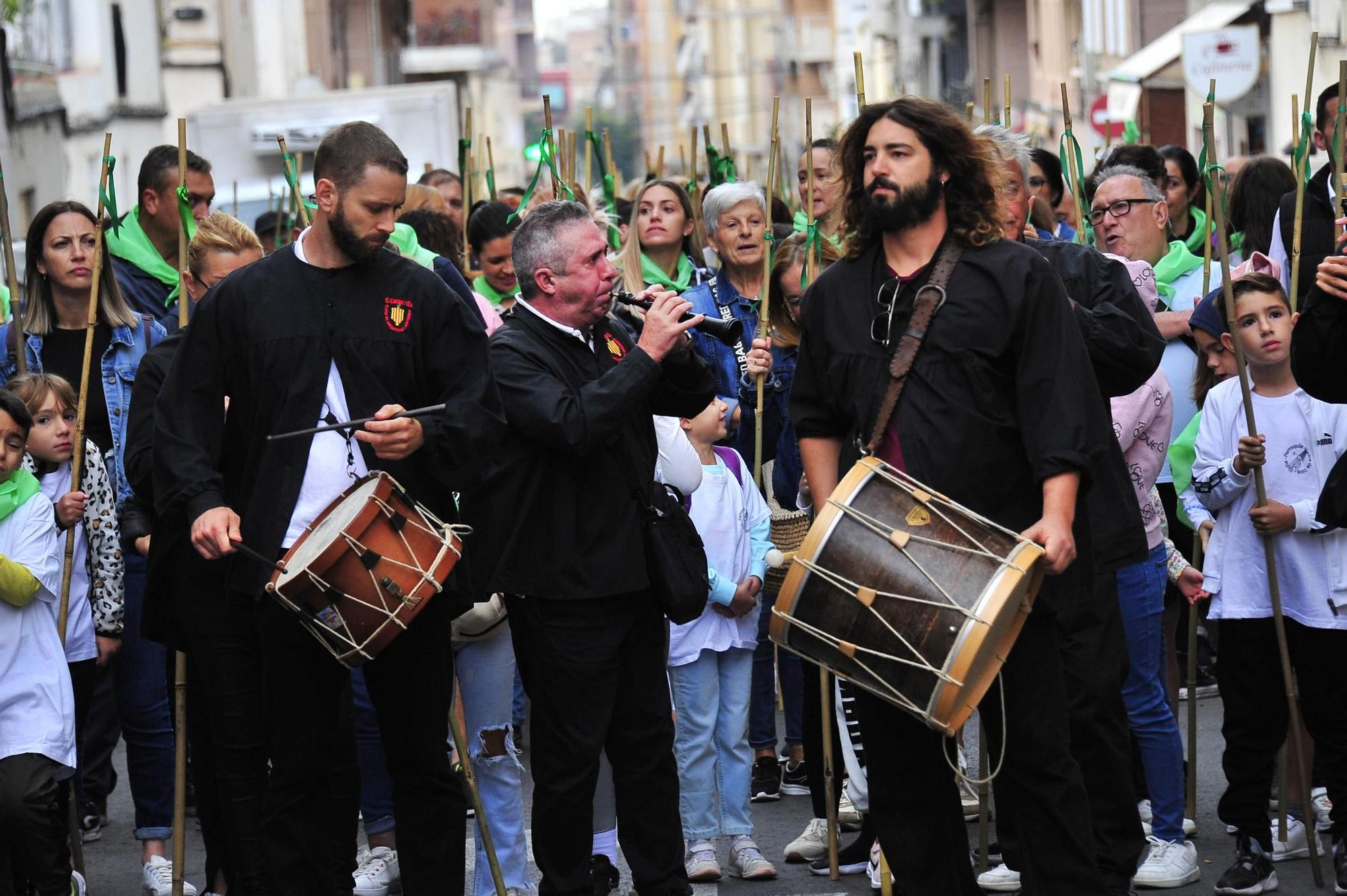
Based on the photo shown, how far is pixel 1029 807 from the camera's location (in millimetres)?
4977

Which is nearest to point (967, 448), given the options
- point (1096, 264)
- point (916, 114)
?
point (916, 114)

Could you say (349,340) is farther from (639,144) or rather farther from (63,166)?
(639,144)

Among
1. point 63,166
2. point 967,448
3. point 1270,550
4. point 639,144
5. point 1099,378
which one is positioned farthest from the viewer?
point 639,144

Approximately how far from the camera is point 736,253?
7.98 m

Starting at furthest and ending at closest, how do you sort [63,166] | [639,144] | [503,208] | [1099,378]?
[639,144], [63,166], [503,208], [1099,378]

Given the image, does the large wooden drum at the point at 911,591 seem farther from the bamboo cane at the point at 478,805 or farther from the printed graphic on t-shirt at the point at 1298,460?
the printed graphic on t-shirt at the point at 1298,460

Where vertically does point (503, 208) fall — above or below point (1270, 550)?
above

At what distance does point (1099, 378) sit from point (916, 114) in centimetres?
114

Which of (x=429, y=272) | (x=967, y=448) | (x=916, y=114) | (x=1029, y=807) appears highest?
(x=916, y=114)

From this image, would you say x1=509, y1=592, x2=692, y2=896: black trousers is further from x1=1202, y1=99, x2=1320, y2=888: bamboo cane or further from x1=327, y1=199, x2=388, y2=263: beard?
x1=1202, y1=99, x2=1320, y2=888: bamboo cane

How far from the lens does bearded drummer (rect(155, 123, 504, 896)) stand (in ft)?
17.5

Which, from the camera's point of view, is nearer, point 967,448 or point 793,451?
point 967,448

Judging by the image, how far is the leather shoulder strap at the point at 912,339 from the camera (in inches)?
192

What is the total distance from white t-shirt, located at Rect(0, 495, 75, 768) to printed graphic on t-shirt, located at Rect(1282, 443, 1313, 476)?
3.76 metres
